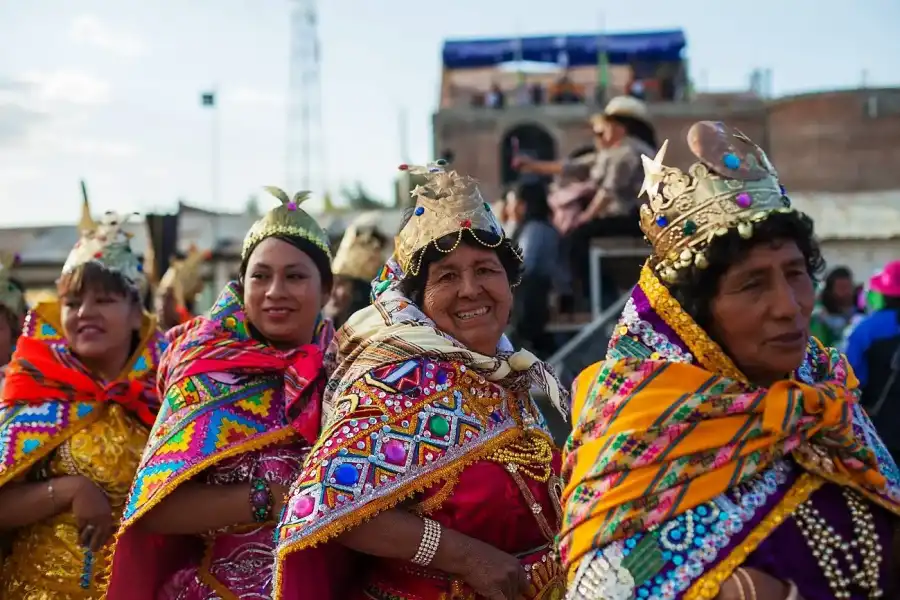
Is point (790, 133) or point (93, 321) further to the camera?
point (790, 133)

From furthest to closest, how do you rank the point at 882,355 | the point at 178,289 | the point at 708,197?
the point at 178,289 < the point at 882,355 < the point at 708,197

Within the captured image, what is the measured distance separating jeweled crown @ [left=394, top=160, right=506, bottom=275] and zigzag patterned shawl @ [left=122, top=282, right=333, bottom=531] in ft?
1.91

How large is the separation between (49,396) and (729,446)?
2.87m

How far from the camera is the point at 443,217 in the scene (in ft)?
8.94

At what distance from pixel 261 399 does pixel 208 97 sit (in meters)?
26.9

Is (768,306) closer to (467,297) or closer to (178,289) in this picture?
(467,297)

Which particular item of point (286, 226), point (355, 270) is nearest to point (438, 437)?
point (286, 226)

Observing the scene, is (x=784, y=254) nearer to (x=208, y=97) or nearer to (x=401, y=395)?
(x=401, y=395)

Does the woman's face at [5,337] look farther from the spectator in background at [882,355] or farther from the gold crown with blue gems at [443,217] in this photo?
the spectator in background at [882,355]

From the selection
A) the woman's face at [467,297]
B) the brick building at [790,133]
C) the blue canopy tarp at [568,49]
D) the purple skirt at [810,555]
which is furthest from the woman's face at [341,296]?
the blue canopy tarp at [568,49]

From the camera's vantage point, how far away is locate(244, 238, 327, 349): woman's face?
10.3 feet

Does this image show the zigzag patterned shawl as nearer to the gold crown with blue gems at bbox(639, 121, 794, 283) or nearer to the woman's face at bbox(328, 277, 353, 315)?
the gold crown with blue gems at bbox(639, 121, 794, 283)

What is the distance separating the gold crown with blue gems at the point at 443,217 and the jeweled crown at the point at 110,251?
1.51 meters

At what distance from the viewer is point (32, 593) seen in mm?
3562
